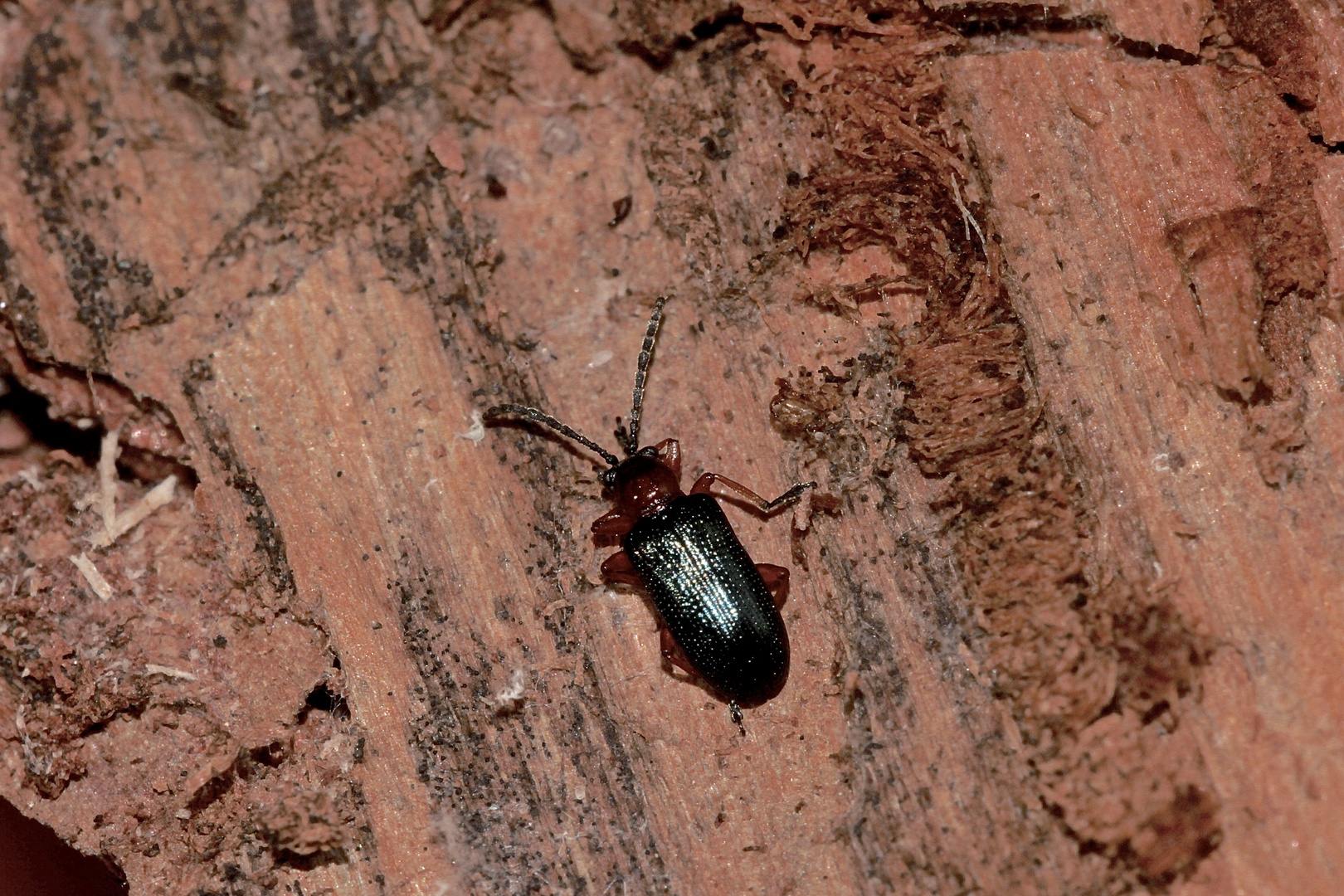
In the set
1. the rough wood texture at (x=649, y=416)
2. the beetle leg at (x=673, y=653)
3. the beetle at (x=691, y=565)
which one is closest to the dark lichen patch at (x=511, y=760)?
the rough wood texture at (x=649, y=416)

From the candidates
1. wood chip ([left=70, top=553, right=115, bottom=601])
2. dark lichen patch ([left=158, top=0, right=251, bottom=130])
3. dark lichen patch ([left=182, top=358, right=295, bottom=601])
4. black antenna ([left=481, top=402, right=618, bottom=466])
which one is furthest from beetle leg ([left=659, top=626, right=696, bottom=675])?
dark lichen patch ([left=158, top=0, right=251, bottom=130])

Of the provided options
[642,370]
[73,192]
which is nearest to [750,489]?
[642,370]

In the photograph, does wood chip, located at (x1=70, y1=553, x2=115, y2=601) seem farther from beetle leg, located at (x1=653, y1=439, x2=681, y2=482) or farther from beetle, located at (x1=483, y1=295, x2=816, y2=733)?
beetle leg, located at (x1=653, y1=439, x2=681, y2=482)

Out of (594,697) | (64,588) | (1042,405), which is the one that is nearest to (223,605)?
(64,588)

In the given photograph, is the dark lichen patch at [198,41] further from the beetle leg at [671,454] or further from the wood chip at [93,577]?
the beetle leg at [671,454]

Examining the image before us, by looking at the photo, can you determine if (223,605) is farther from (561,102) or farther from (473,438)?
(561,102)

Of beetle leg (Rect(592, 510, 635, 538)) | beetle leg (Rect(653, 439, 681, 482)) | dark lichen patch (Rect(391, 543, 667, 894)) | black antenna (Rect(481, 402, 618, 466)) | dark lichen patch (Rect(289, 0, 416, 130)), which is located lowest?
dark lichen patch (Rect(391, 543, 667, 894))
